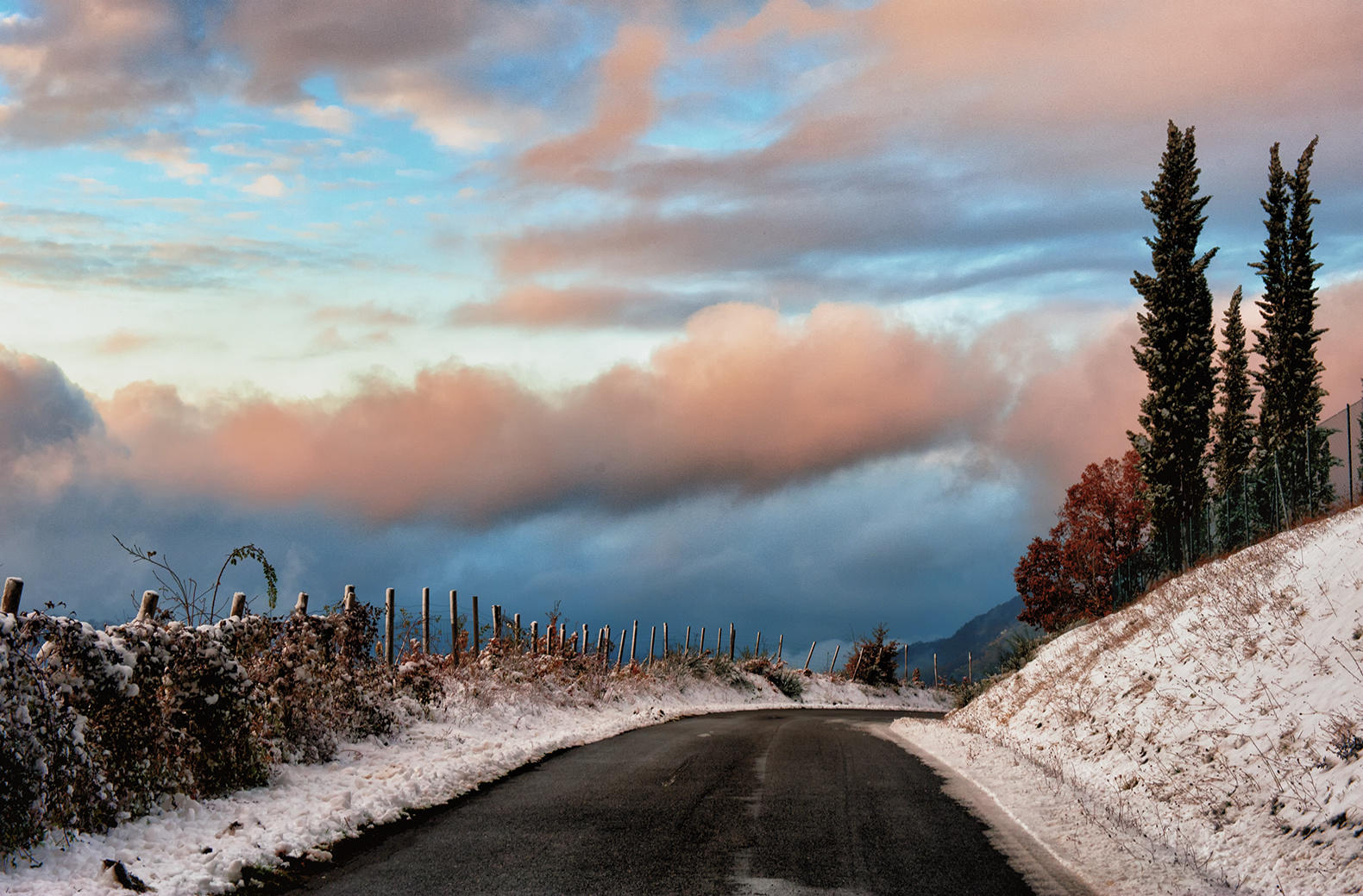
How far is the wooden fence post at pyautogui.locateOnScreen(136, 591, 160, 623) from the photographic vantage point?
1124cm

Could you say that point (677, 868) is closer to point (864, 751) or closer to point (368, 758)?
point (368, 758)

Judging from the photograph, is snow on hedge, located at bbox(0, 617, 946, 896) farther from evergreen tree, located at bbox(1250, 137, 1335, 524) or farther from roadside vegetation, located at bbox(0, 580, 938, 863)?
evergreen tree, located at bbox(1250, 137, 1335, 524)

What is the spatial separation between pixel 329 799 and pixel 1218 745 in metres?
9.69

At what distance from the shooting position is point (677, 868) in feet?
27.6

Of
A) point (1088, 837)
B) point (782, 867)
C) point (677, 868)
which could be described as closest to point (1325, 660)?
point (1088, 837)

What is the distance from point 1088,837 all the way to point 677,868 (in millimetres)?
4176

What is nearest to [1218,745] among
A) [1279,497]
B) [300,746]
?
[300,746]

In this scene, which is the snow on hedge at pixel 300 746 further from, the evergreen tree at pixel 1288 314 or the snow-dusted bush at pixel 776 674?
the evergreen tree at pixel 1288 314

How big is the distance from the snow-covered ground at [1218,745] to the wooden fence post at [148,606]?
9.58 metres

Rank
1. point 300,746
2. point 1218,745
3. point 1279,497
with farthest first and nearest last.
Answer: point 1279,497 < point 300,746 < point 1218,745

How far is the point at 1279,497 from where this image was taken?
89.0 ft

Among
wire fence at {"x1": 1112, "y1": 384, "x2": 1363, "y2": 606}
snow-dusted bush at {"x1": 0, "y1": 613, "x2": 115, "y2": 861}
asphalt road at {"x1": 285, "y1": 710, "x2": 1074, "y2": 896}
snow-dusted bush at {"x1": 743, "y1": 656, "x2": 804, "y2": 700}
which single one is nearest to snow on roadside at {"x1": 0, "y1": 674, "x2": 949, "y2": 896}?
snow-dusted bush at {"x1": 0, "y1": 613, "x2": 115, "y2": 861}

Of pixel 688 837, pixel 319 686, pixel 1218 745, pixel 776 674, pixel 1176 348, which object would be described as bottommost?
pixel 776 674

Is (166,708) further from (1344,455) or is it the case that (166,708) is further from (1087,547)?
Answer: (1087,547)
